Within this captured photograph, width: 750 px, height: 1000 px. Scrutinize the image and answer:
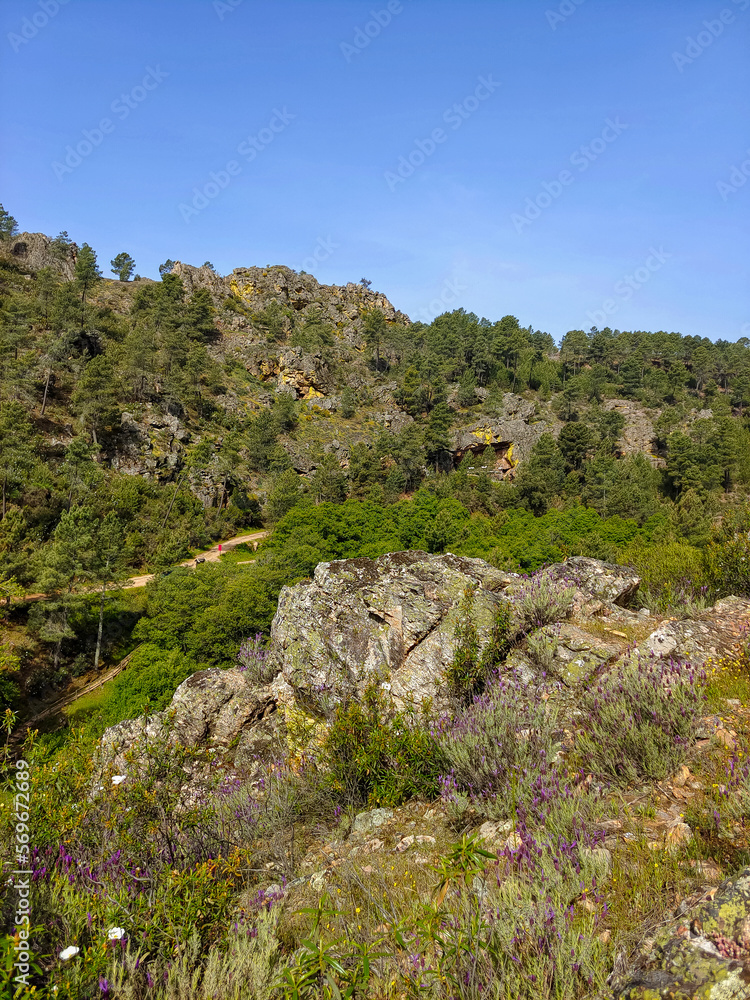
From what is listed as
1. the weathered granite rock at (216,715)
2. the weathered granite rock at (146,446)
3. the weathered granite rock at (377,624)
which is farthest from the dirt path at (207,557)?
the weathered granite rock at (377,624)

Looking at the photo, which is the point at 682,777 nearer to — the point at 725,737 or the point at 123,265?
the point at 725,737

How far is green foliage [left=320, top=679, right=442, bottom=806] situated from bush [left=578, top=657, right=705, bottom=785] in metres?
1.87

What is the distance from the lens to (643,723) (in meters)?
4.48

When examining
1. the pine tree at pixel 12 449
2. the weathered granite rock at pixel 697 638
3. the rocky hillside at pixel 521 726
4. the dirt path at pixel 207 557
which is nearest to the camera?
the rocky hillside at pixel 521 726

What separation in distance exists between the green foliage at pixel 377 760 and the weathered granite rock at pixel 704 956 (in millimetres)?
3339

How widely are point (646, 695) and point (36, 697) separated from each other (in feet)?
113

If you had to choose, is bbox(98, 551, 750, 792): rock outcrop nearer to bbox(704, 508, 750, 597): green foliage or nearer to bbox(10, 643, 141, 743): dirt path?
bbox(704, 508, 750, 597): green foliage

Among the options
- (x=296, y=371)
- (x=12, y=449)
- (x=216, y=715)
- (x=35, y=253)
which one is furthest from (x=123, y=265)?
(x=216, y=715)

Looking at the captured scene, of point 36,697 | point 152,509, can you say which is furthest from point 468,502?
point 36,697

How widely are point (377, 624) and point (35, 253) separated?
383 ft

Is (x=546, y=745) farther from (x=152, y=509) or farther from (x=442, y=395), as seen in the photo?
(x=442, y=395)

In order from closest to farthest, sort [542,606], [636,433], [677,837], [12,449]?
→ [677,837] < [542,606] < [12,449] < [636,433]

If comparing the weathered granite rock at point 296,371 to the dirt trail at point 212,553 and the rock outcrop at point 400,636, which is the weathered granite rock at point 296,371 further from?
the rock outcrop at point 400,636

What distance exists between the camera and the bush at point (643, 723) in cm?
431
